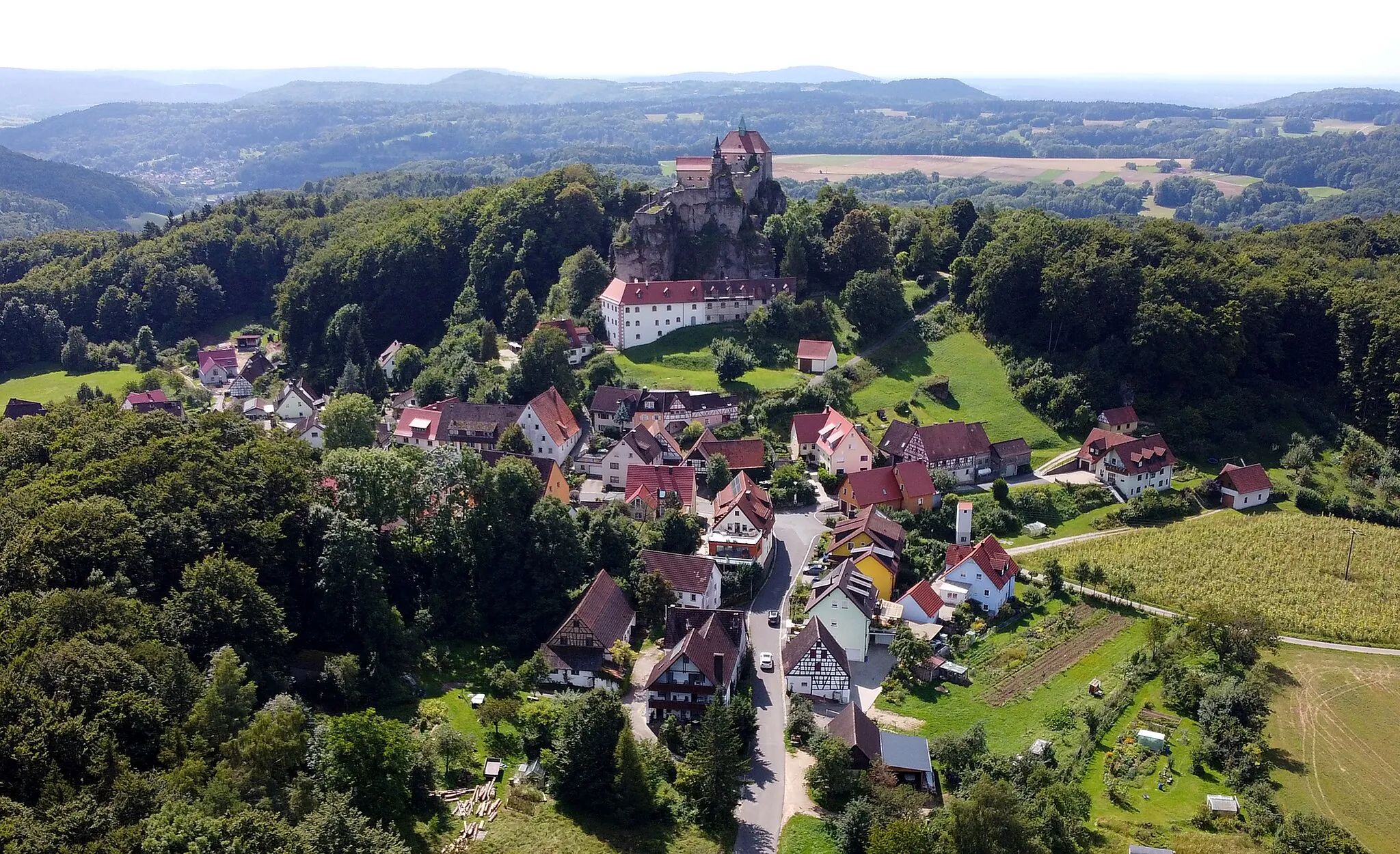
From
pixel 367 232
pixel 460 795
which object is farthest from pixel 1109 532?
pixel 367 232

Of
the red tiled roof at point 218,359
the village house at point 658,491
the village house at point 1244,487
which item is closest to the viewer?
the village house at point 658,491

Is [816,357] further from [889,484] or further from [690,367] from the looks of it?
[889,484]

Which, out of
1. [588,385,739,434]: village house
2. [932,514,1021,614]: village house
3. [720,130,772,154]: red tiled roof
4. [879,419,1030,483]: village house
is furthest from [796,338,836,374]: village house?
[720,130,772,154]: red tiled roof

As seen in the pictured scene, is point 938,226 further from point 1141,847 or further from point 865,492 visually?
point 1141,847

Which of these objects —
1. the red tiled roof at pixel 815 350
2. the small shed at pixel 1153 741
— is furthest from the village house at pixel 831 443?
the small shed at pixel 1153 741

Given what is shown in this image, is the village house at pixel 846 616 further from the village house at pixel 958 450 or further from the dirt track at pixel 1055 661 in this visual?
the village house at pixel 958 450

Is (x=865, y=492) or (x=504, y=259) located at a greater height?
(x=504, y=259)

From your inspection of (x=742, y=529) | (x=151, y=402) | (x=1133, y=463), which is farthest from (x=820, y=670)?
(x=151, y=402)
